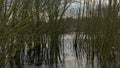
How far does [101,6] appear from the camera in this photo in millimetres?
4938

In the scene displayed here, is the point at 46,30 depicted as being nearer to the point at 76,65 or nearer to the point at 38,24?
the point at 38,24

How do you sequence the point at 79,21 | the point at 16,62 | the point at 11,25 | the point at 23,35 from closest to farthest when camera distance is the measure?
the point at 11,25, the point at 23,35, the point at 16,62, the point at 79,21

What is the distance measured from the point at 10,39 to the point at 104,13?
238 cm

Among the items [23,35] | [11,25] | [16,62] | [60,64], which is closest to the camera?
[11,25]

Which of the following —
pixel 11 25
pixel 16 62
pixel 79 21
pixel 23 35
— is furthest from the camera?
pixel 79 21

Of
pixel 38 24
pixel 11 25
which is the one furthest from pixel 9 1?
pixel 38 24

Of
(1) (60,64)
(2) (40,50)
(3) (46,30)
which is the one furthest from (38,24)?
(1) (60,64)

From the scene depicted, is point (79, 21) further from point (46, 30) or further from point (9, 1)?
point (9, 1)

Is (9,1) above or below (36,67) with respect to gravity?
above

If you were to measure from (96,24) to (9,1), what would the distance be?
241 cm

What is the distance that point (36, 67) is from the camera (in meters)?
4.58

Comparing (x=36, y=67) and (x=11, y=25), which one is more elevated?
(x=11, y=25)

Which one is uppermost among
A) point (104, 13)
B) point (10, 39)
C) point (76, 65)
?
point (104, 13)

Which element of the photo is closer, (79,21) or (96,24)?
(96,24)
